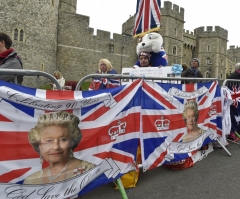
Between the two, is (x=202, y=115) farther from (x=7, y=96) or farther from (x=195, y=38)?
(x=195, y=38)

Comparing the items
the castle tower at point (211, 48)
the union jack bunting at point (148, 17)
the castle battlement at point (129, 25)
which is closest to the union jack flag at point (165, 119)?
the union jack bunting at point (148, 17)

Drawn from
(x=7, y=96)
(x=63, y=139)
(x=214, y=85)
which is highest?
(x=214, y=85)

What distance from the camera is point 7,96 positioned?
186cm

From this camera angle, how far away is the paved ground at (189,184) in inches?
107

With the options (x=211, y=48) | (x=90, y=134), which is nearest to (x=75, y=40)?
(x=90, y=134)

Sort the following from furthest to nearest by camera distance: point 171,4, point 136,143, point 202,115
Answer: point 171,4, point 202,115, point 136,143

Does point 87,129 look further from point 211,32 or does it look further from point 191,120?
point 211,32

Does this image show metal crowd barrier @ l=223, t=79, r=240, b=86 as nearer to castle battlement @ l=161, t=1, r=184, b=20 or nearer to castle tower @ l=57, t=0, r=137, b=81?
castle tower @ l=57, t=0, r=137, b=81

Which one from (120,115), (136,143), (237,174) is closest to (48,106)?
(120,115)

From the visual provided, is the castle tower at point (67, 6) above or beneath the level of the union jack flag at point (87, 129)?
above

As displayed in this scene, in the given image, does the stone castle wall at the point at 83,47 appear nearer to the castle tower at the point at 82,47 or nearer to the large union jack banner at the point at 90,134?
the castle tower at the point at 82,47

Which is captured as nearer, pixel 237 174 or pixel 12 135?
pixel 12 135

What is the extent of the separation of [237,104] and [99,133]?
4.18m

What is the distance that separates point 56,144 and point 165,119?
1.77 m
